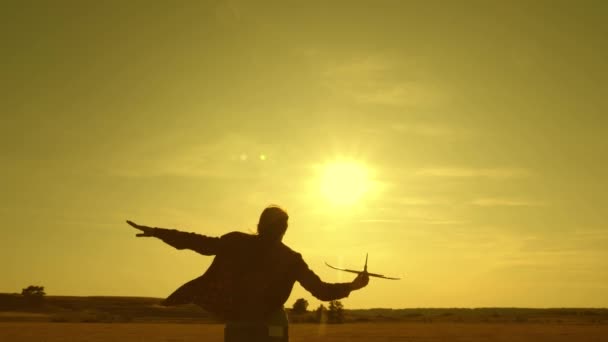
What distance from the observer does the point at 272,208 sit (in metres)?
5.34

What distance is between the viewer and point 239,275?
5.18m

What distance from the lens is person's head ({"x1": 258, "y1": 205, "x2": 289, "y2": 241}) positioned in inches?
208

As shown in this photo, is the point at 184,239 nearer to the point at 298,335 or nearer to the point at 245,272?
the point at 245,272

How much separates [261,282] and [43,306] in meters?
145

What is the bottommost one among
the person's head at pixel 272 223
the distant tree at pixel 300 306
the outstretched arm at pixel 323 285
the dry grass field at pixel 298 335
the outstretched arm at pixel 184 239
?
the outstretched arm at pixel 323 285

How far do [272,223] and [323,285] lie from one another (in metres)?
0.72

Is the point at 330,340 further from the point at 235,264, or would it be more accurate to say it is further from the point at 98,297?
the point at 98,297

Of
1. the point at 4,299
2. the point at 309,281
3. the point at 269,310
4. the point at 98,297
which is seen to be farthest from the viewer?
the point at 98,297

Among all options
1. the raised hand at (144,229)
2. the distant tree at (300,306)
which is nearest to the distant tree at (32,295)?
the distant tree at (300,306)

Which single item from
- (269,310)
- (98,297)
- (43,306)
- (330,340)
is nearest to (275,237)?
(269,310)

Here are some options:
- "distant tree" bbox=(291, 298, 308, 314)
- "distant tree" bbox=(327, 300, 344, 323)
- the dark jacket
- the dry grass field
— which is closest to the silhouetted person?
the dark jacket

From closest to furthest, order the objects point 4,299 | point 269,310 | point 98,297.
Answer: point 269,310 → point 4,299 → point 98,297

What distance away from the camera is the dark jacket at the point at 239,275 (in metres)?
5.10

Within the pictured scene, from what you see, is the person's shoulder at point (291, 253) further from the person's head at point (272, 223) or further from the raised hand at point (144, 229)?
the raised hand at point (144, 229)
